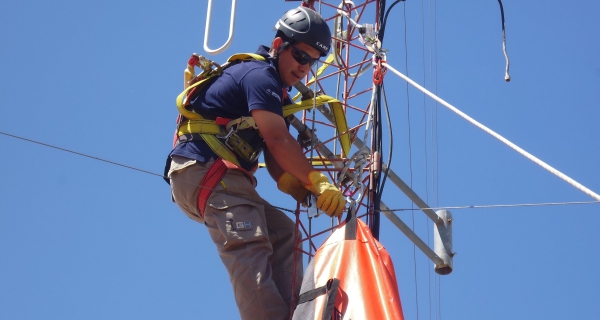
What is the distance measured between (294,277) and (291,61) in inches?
66.0

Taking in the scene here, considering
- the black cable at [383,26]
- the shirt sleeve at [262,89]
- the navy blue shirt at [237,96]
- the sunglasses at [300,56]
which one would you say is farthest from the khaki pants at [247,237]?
the black cable at [383,26]

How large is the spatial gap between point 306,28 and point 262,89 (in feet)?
2.58

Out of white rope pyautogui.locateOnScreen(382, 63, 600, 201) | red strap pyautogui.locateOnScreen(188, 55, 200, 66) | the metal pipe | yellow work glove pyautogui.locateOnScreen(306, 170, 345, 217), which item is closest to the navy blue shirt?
red strap pyautogui.locateOnScreen(188, 55, 200, 66)

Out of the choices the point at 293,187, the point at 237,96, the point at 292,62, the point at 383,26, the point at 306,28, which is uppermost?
the point at 383,26

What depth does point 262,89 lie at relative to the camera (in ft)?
27.2

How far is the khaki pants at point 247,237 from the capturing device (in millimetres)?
8086

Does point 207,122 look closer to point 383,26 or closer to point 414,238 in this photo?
point 383,26

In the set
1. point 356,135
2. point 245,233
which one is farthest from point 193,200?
point 356,135

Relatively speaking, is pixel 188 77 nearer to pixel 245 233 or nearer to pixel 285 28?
pixel 285 28

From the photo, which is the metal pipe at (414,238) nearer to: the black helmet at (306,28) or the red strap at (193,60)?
the black helmet at (306,28)

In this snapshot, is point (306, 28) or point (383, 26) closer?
point (306, 28)

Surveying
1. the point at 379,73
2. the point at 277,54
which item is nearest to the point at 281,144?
the point at 277,54

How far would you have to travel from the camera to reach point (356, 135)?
10.0m

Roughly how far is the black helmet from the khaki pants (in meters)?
1.17
